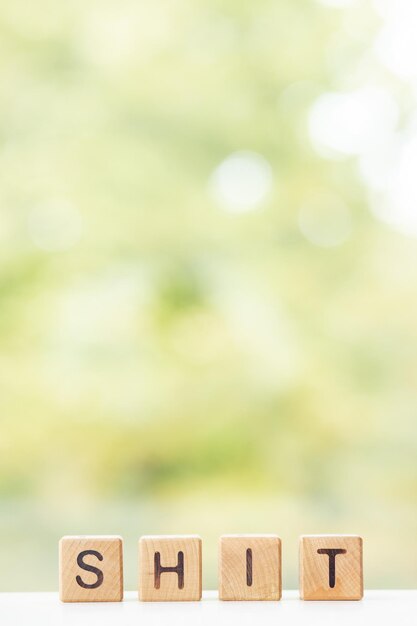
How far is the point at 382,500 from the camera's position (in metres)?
1.50

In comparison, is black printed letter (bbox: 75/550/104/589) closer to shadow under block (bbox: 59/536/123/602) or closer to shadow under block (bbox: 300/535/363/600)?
shadow under block (bbox: 59/536/123/602)

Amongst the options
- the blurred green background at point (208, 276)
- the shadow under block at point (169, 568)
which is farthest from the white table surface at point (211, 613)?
the blurred green background at point (208, 276)

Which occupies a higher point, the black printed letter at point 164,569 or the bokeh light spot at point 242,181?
the bokeh light spot at point 242,181

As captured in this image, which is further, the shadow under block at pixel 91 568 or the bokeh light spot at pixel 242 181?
the bokeh light spot at pixel 242 181

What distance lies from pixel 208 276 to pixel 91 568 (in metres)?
0.61

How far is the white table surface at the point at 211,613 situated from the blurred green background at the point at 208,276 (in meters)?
0.35

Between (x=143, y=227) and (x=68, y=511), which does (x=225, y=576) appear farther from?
(x=143, y=227)

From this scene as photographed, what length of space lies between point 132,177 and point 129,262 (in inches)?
6.3

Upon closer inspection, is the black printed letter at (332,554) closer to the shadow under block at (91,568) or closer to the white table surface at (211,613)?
the white table surface at (211,613)

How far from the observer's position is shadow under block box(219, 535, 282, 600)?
1104 mm

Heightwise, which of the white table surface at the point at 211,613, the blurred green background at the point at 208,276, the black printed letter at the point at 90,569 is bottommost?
the white table surface at the point at 211,613

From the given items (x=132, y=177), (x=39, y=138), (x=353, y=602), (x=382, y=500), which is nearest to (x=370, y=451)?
(x=382, y=500)

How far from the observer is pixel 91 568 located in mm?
1113

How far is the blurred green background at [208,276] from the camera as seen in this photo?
4.95 feet
